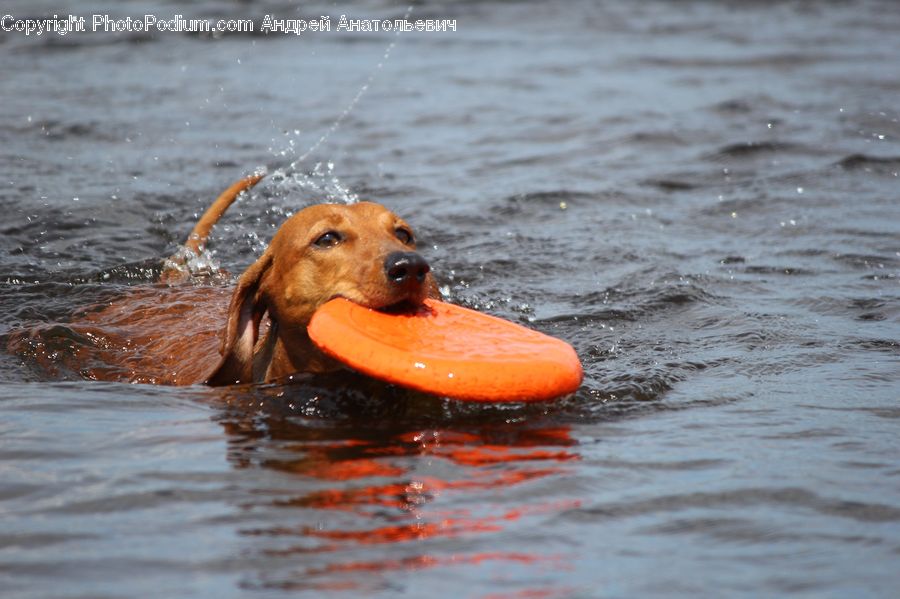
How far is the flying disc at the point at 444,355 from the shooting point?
183 inches

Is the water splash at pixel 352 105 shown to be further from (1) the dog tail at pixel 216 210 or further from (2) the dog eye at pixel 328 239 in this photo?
(2) the dog eye at pixel 328 239

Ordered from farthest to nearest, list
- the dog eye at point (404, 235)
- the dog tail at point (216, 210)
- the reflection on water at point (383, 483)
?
1. the dog tail at point (216, 210)
2. the dog eye at point (404, 235)
3. the reflection on water at point (383, 483)

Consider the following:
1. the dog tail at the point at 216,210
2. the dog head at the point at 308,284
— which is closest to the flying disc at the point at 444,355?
the dog head at the point at 308,284

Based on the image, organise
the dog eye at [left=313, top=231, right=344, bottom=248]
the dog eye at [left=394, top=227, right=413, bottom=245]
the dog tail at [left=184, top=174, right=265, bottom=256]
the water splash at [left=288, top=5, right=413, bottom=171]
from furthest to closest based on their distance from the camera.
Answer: the water splash at [left=288, top=5, right=413, bottom=171], the dog tail at [left=184, top=174, right=265, bottom=256], the dog eye at [left=394, top=227, right=413, bottom=245], the dog eye at [left=313, top=231, right=344, bottom=248]

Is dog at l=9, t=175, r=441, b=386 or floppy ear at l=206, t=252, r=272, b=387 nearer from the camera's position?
dog at l=9, t=175, r=441, b=386

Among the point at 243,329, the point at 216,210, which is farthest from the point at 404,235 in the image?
the point at 216,210

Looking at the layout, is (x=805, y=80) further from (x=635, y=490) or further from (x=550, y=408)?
(x=635, y=490)

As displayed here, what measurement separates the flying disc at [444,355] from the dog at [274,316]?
0.16m

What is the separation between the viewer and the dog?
5.20m

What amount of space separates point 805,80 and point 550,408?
9.76 m

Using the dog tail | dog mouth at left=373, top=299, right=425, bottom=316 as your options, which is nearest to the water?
dog mouth at left=373, top=299, right=425, bottom=316

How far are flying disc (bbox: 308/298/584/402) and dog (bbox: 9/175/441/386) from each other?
6.3 inches

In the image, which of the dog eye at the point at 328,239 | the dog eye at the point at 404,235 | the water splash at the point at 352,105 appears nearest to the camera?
the dog eye at the point at 328,239

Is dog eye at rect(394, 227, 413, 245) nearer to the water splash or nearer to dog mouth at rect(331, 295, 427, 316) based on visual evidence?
dog mouth at rect(331, 295, 427, 316)
